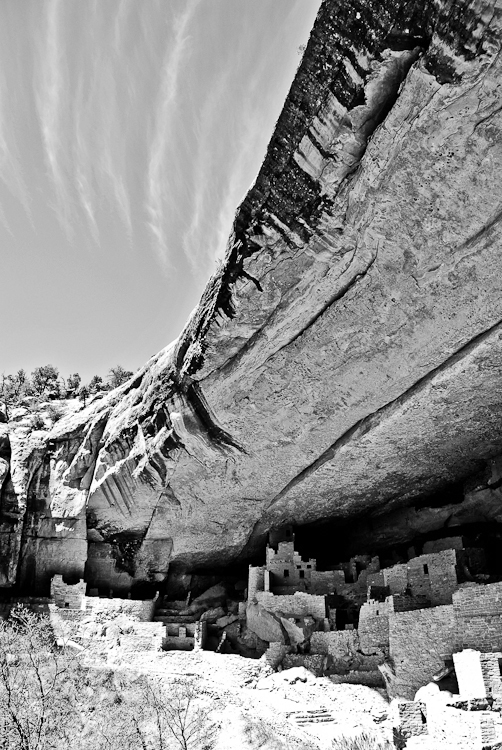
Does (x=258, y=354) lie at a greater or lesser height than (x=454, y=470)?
greater

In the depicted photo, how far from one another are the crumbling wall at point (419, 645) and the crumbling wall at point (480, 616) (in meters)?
0.22

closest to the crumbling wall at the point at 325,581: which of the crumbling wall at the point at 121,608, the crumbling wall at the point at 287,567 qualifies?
the crumbling wall at the point at 287,567

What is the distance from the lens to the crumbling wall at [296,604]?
18.3 m

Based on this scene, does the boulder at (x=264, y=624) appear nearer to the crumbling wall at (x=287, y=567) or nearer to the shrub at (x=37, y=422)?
the crumbling wall at (x=287, y=567)

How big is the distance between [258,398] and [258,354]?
→ 1.81 metres

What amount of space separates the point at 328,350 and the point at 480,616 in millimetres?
6921

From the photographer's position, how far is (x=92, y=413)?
24.6m

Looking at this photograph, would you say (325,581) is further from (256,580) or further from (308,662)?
(308,662)

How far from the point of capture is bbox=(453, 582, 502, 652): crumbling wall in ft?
44.0

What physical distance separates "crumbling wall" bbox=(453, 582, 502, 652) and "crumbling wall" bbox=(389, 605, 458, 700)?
221mm

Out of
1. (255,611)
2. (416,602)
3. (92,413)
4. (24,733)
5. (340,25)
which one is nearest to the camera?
(340,25)

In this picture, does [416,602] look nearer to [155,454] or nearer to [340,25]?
[155,454]

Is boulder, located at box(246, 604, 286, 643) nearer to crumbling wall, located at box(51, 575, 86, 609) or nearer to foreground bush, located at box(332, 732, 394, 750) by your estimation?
foreground bush, located at box(332, 732, 394, 750)

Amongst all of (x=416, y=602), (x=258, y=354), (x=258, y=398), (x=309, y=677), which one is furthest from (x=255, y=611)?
(x=258, y=354)
